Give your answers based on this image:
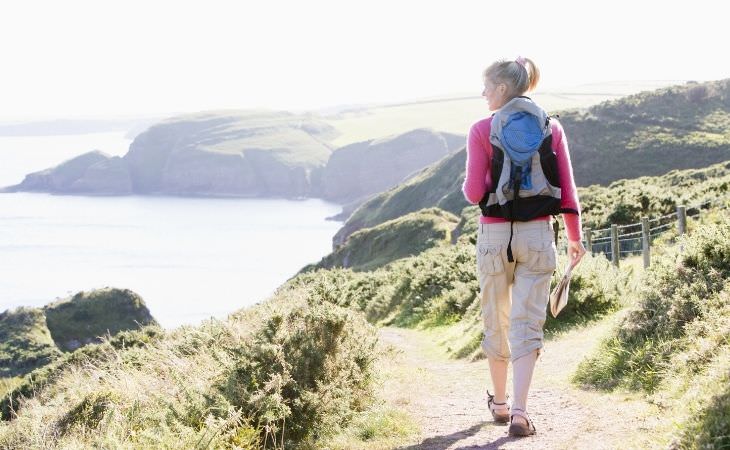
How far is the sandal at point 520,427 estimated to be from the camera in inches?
181

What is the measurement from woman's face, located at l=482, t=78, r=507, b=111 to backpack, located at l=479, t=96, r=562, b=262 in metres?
0.13

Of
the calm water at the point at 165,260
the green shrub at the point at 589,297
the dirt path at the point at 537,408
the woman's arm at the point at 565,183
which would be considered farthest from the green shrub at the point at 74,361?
the calm water at the point at 165,260

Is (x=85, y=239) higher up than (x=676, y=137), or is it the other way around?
(x=676, y=137)

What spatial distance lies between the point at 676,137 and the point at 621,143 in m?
4.52

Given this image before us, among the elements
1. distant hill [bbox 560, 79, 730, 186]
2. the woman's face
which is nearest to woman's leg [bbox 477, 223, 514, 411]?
the woman's face

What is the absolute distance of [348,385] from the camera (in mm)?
5602

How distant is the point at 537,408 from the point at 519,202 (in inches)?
70.6

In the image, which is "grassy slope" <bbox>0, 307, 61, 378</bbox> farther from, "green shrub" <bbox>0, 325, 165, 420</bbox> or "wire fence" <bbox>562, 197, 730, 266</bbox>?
"wire fence" <bbox>562, 197, 730, 266</bbox>

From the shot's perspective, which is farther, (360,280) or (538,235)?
(360,280)

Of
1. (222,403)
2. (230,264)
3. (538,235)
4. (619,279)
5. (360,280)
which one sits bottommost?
(230,264)

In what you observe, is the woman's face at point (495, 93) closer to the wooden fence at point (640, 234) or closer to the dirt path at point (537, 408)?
the dirt path at point (537, 408)

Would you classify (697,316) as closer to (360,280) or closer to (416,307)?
(416,307)

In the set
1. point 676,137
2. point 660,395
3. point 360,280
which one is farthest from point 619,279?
point 676,137

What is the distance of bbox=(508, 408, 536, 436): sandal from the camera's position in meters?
4.61
